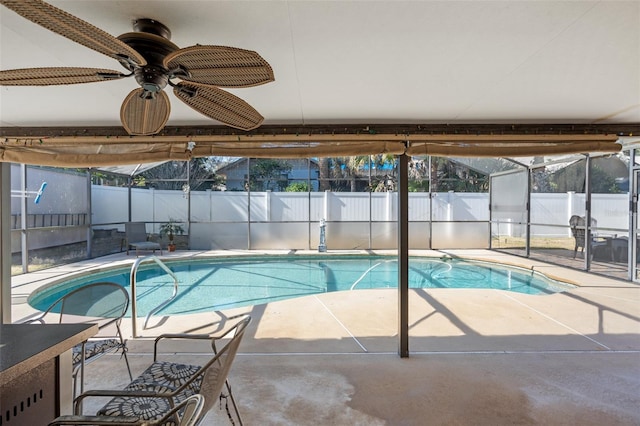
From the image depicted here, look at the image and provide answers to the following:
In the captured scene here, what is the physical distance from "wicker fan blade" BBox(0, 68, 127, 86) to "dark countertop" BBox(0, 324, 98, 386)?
0.97m

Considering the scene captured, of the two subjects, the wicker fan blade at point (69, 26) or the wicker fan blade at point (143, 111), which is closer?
the wicker fan blade at point (69, 26)

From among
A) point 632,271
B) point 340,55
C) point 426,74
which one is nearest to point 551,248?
point 632,271

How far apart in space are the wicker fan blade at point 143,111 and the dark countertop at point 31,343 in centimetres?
96

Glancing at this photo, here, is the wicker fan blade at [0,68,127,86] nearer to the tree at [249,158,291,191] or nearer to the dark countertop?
the dark countertop

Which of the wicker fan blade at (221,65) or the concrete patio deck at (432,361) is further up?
the wicker fan blade at (221,65)

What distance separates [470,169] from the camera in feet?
33.5

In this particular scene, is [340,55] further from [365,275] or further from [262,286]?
[365,275]

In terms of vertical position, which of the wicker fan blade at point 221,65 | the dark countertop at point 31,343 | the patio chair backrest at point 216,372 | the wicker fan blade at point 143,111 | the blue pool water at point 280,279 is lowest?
the blue pool water at point 280,279

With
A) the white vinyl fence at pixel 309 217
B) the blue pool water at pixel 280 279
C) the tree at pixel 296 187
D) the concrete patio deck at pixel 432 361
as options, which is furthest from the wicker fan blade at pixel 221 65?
the tree at pixel 296 187

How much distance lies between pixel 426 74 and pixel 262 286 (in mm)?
5268

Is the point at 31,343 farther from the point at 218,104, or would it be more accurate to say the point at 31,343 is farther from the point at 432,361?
the point at 432,361

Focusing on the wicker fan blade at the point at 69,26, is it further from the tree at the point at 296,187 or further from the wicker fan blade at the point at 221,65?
the tree at the point at 296,187

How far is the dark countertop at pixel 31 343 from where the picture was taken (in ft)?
3.52

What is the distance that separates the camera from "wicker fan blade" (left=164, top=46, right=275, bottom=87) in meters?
1.08
